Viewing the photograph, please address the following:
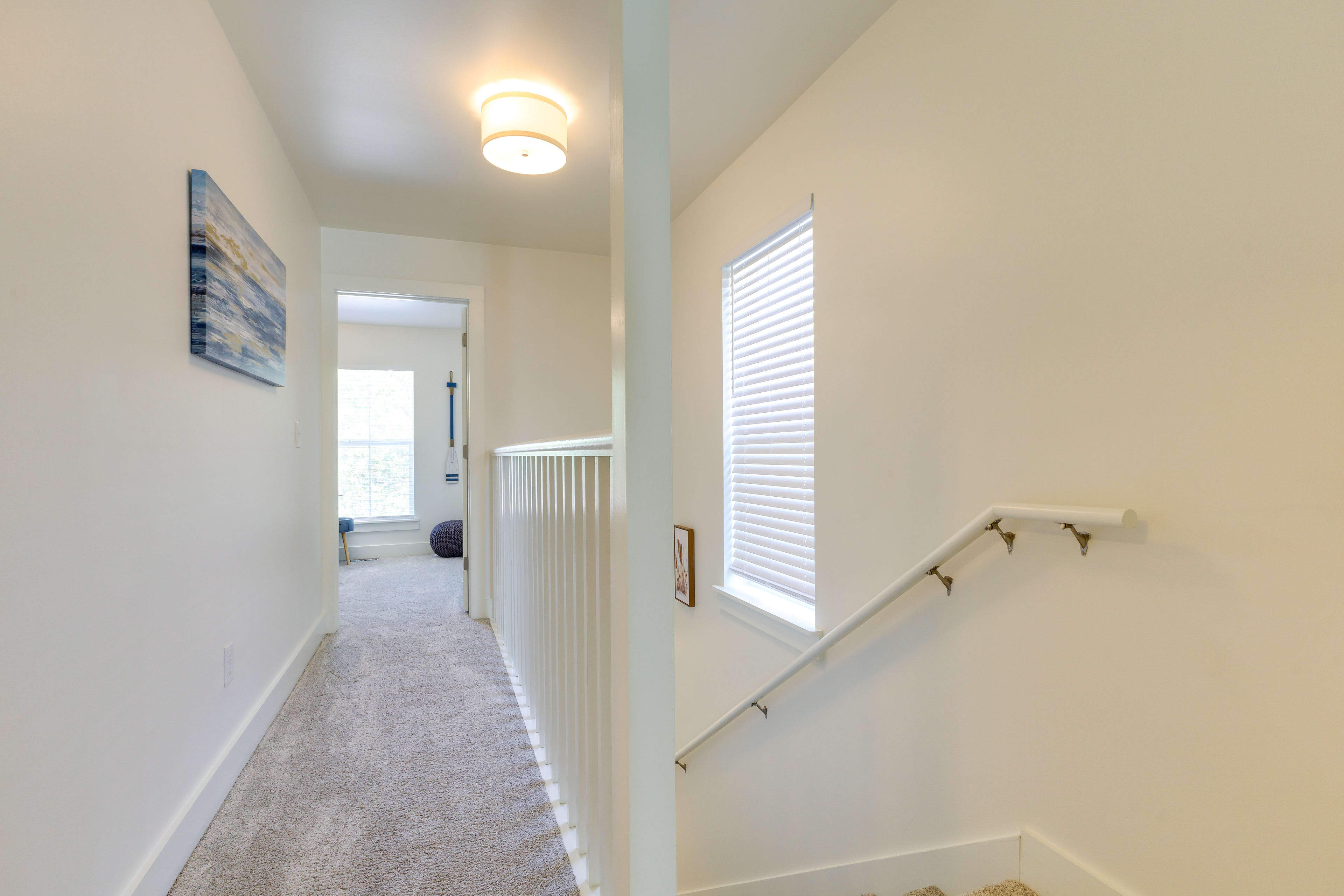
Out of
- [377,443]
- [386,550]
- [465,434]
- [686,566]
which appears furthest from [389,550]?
[686,566]

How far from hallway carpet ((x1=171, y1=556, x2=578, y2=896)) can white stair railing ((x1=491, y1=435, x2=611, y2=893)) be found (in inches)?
4.1

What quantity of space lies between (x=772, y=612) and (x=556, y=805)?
112 centimetres

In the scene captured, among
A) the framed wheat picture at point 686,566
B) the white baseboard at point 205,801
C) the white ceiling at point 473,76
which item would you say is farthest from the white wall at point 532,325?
the white baseboard at point 205,801

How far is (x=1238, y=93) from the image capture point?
1.05 m

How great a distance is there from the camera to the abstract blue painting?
1633 mm

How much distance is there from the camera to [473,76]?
215 cm

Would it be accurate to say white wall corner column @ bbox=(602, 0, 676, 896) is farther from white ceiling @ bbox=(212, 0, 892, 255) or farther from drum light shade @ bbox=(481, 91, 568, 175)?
drum light shade @ bbox=(481, 91, 568, 175)

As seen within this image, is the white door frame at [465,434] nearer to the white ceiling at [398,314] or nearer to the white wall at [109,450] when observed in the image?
the white ceiling at [398,314]

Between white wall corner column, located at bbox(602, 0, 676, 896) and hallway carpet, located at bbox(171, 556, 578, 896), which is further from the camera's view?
hallway carpet, located at bbox(171, 556, 578, 896)

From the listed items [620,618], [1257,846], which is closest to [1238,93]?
[1257,846]

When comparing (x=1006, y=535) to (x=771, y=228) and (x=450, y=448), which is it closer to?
(x=771, y=228)

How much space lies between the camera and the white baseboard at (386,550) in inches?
241

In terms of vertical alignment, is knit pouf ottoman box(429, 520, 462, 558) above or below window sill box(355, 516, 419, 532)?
below

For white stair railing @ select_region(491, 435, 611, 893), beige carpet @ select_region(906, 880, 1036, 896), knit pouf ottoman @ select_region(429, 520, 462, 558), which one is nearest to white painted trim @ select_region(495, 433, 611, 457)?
white stair railing @ select_region(491, 435, 611, 893)
